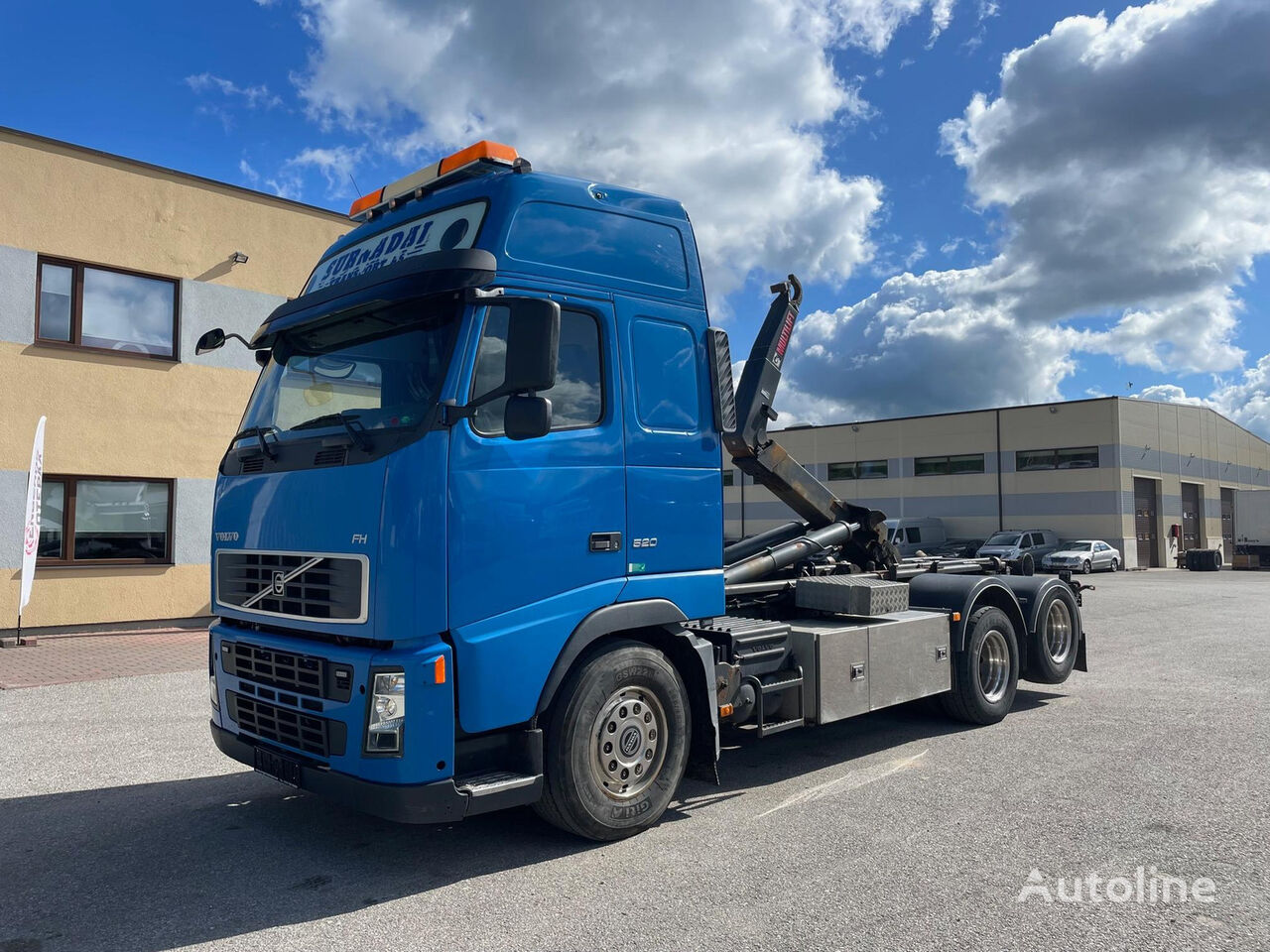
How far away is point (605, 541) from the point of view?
15.9ft

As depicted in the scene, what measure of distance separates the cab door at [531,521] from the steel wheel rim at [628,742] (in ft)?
1.67

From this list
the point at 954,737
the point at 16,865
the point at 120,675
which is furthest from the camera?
the point at 120,675

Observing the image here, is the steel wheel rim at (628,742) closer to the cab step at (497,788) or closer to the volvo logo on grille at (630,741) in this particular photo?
the volvo logo on grille at (630,741)

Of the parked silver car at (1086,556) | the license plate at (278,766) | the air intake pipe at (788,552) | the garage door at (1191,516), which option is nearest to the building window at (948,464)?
the parked silver car at (1086,556)

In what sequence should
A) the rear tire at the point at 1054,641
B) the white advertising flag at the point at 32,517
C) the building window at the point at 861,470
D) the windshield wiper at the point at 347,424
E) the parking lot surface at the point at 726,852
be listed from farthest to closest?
the building window at the point at 861,470 < the white advertising flag at the point at 32,517 < the rear tire at the point at 1054,641 < the windshield wiper at the point at 347,424 < the parking lot surface at the point at 726,852

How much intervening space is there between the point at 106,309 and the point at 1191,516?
44484 mm

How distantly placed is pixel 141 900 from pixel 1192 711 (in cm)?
801

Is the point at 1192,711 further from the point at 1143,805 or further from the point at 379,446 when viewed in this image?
the point at 379,446

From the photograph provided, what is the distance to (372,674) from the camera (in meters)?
4.11

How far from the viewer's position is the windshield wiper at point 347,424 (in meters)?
4.32

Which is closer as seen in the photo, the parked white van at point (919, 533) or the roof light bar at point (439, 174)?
the roof light bar at point (439, 174)

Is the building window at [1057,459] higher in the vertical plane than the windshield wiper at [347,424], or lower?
higher

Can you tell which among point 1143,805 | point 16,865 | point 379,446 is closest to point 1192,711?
point 1143,805

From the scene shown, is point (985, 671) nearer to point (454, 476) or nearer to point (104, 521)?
point (454, 476)
